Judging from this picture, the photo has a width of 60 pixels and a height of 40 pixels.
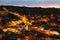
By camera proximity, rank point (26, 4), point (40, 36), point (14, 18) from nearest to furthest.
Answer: point (40, 36) → point (14, 18) → point (26, 4)

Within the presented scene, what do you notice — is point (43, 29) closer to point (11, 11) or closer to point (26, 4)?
point (11, 11)

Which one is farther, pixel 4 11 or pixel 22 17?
pixel 4 11

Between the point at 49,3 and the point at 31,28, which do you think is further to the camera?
the point at 49,3

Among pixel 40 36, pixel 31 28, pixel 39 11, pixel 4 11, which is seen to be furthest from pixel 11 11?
pixel 40 36

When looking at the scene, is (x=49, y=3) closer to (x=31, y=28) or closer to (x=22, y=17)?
(x=22, y=17)

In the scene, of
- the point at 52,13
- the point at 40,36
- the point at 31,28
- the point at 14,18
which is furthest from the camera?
the point at 52,13

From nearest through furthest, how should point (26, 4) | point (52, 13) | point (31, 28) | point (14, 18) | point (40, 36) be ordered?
point (40, 36)
point (31, 28)
point (14, 18)
point (52, 13)
point (26, 4)

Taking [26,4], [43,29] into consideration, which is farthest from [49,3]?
[43,29]

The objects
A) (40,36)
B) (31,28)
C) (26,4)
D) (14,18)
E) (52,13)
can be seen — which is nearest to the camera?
(40,36)
